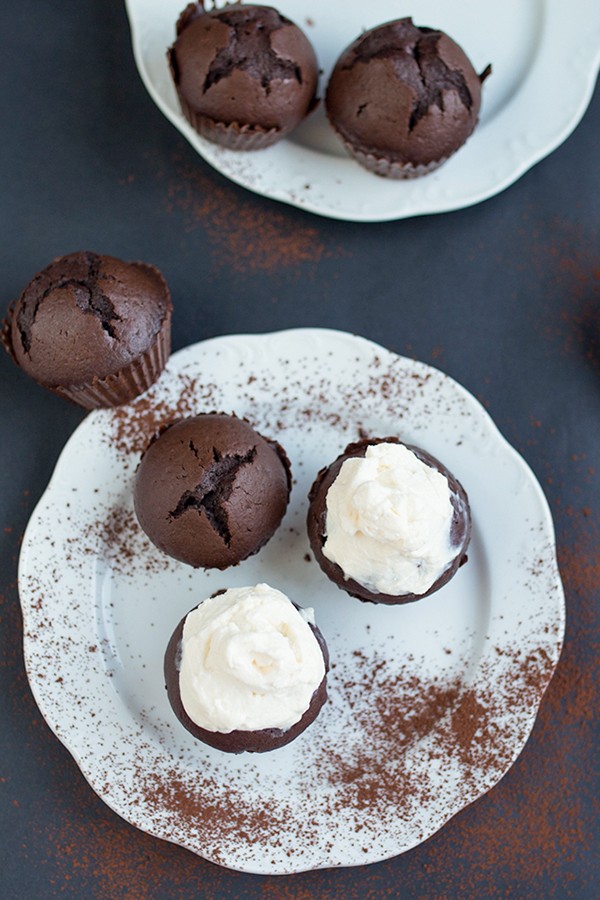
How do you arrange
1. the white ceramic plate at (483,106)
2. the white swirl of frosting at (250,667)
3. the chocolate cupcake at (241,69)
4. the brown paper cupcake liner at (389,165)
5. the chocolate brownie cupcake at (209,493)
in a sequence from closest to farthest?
the white swirl of frosting at (250,667) < the chocolate brownie cupcake at (209,493) < the chocolate cupcake at (241,69) < the brown paper cupcake liner at (389,165) < the white ceramic plate at (483,106)

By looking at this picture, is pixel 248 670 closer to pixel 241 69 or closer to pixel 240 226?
pixel 240 226

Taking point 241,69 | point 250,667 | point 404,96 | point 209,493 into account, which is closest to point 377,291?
point 404,96

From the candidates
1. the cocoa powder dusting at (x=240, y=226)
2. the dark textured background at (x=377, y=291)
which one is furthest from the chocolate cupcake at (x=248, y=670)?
the cocoa powder dusting at (x=240, y=226)

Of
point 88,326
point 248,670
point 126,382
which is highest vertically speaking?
point 88,326

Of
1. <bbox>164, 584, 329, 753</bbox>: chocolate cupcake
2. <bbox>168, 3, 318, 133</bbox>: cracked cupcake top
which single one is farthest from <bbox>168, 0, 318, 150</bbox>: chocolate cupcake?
<bbox>164, 584, 329, 753</bbox>: chocolate cupcake

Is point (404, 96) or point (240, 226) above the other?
point (404, 96)

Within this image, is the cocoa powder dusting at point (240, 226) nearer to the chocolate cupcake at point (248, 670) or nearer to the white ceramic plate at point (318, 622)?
the white ceramic plate at point (318, 622)

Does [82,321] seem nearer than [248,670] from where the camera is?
No
